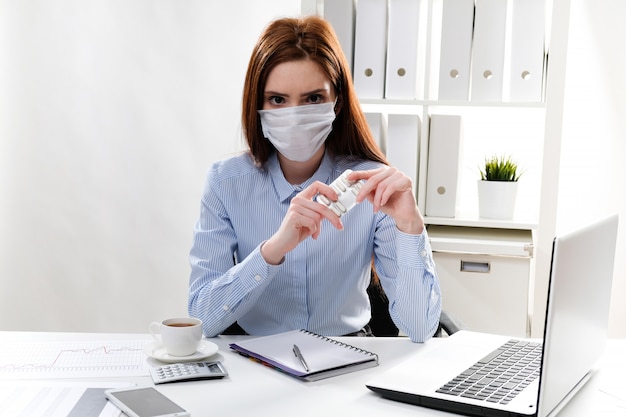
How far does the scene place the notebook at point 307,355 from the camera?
4.20ft

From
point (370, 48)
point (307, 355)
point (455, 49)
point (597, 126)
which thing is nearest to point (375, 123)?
point (370, 48)

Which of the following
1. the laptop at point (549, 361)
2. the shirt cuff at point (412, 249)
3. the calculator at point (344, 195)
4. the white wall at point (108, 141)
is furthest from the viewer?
the white wall at point (108, 141)

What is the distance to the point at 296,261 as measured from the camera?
5.61ft

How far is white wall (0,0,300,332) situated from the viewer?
3285 mm

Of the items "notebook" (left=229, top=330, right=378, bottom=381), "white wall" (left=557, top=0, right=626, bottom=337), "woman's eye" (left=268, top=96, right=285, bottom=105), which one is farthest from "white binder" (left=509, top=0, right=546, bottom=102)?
"notebook" (left=229, top=330, right=378, bottom=381)

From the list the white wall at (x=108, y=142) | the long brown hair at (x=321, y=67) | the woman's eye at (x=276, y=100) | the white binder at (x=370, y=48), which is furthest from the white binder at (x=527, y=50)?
the white wall at (x=108, y=142)

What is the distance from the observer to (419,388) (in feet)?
3.85

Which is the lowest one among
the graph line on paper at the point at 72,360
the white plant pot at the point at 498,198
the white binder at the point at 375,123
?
the graph line on paper at the point at 72,360

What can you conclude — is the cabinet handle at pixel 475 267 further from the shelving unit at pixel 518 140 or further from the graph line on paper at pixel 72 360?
the graph line on paper at pixel 72 360

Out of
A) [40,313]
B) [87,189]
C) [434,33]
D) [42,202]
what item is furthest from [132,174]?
[434,33]

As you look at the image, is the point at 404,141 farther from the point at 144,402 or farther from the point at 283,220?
the point at 144,402

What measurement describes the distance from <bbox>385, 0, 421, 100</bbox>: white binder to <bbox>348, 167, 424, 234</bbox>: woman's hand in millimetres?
1109

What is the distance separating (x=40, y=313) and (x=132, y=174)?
82 cm

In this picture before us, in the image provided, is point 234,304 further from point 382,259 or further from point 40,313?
point 40,313
